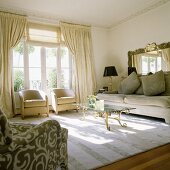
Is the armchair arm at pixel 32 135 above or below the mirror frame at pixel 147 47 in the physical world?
below

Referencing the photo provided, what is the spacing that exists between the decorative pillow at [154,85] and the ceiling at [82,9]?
191 cm

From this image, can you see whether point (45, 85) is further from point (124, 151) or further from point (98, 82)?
point (124, 151)

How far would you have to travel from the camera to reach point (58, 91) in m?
5.25

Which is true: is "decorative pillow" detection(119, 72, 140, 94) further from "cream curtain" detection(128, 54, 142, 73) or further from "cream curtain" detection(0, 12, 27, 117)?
"cream curtain" detection(0, 12, 27, 117)

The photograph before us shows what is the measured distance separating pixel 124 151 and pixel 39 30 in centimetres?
425

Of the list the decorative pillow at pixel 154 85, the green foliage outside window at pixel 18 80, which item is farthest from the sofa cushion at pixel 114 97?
the green foliage outside window at pixel 18 80

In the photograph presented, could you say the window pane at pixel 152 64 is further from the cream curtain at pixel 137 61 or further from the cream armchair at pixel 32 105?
the cream armchair at pixel 32 105

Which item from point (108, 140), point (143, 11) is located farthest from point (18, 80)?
point (143, 11)

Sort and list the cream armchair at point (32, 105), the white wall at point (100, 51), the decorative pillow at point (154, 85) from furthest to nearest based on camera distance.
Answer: the white wall at point (100, 51)
the cream armchair at point (32, 105)
the decorative pillow at point (154, 85)

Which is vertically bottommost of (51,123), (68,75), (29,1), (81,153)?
(81,153)

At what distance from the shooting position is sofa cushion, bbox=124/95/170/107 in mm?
3514

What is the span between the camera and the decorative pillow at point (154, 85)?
4141mm

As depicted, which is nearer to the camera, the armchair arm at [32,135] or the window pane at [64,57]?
the armchair arm at [32,135]

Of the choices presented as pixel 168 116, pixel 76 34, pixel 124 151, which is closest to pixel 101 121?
pixel 168 116
